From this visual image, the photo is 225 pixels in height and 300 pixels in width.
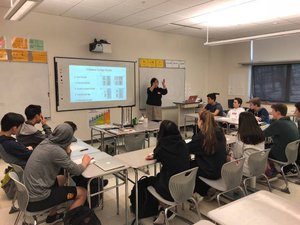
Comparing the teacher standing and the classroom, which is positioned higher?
the classroom

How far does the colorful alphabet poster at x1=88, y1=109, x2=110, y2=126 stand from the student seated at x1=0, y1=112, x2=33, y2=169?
2.91 meters

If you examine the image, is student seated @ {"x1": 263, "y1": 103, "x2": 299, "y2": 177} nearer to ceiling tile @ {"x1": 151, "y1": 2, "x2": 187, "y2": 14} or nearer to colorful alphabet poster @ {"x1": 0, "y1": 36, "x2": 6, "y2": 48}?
ceiling tile @ {"x1": 151, "y1": 2, "x2": 187, "y2": 14}

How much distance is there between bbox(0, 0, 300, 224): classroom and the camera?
4.04 meters

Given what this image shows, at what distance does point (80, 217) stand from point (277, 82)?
6561 millimetres

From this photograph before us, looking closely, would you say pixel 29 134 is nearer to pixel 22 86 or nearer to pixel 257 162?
pixel 22 86

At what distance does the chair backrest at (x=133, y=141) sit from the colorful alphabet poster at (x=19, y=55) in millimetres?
2575

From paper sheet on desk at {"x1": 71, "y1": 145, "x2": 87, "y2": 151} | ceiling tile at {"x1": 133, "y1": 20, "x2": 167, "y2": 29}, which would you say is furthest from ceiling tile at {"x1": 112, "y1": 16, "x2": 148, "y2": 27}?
paper sheet on desk at {"x1": 71, "y1": 145, "x2": 87, "y2": 151}

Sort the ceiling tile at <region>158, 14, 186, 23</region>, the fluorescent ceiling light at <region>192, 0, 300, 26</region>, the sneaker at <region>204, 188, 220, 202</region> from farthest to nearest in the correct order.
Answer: the ceiling tile at <region>158, 14, 186, 23</region> → the fluorescent ceiling light at <region>192, 0, 300, 26</region> → the sneaker at <region>204, 188, 220, 202</region>

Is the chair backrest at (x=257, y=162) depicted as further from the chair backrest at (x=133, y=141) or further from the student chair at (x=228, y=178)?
the chair backrest at (x=133, y=141)

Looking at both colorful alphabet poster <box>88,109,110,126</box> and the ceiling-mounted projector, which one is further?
colorful alphabet poster <box>88,109,110,126</box>

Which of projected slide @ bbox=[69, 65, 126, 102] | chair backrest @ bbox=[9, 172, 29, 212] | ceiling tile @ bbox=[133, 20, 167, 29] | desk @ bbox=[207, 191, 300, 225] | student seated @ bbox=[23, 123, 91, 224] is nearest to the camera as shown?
desk @ bbox=[207, 191, 300, 225]

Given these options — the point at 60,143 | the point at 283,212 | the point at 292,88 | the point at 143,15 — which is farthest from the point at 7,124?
the point at 292,88

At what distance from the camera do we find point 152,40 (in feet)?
20.1

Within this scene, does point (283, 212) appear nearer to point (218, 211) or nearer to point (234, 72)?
point (218, 211)
